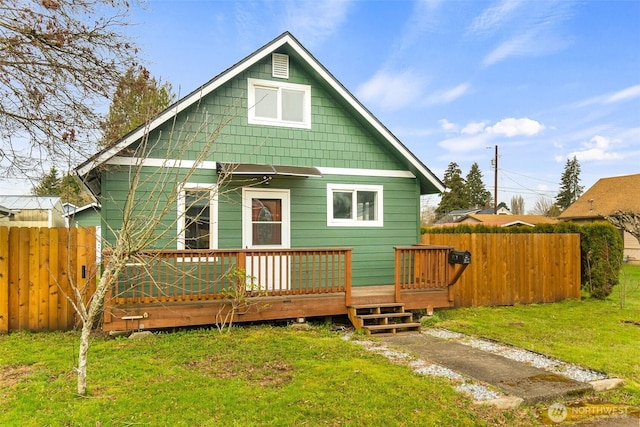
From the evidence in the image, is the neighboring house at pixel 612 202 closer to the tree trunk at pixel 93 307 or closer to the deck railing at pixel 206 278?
the deck railing at pixel 206 278

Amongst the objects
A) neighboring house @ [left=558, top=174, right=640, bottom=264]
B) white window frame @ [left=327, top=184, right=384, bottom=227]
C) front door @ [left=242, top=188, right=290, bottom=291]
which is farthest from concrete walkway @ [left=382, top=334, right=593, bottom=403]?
neighboring house @ [left=558, top=174, right=640, bottom=264]

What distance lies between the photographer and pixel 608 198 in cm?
2473

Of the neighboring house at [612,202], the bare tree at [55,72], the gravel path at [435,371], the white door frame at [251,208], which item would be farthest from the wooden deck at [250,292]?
the neighboring house at [612,202]

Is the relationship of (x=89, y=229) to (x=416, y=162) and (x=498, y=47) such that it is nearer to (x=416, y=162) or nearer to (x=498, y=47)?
(x=416, y=162)

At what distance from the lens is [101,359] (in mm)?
5094

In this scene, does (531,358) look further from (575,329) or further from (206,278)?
(206,278)

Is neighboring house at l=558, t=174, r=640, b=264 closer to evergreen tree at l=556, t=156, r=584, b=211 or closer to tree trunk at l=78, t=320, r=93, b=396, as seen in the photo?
evergreen tree at l=556, t=156, r=584, b=211

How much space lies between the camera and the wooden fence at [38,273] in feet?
21.2

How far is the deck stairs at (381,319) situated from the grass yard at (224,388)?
1.21m

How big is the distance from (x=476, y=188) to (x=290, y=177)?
2032 inches

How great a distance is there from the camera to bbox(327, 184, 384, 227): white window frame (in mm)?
8906

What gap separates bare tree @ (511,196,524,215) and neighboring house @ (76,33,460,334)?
60163 mm

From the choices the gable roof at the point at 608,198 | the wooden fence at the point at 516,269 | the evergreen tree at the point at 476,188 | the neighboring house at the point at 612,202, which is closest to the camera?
the wooden fence at the point at 516,269

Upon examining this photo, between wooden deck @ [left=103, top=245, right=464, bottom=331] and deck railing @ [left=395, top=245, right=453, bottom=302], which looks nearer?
wooden deck @ [left=103, top=245, right=464, bottom=331]
